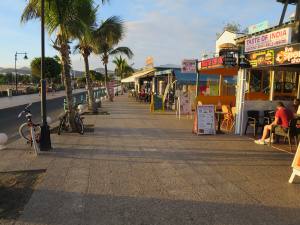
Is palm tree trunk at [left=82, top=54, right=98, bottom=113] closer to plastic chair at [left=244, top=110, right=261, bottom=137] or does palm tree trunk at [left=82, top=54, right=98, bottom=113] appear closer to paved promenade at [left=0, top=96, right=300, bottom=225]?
paved promenade at [left=0, top=96, right=300, bottom=225]

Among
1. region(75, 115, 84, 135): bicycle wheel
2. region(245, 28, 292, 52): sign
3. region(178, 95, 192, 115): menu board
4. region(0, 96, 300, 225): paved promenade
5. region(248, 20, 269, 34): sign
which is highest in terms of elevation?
region(248, 20, 269, 34): sign

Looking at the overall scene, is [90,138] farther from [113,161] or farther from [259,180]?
[259,180]

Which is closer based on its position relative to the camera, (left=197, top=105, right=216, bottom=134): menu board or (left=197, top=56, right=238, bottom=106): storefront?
(left=197, top=105, right=216, bottom=134): menu board

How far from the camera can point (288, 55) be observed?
9.26 meters

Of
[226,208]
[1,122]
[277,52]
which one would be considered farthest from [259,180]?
[1,122]

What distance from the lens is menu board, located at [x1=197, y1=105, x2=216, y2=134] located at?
11961 millimetres

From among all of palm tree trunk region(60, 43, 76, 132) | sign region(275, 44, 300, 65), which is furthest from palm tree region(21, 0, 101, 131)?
sign region(275, 44, 300, 65)

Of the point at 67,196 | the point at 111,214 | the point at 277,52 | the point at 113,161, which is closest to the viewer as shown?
the point at 111,214

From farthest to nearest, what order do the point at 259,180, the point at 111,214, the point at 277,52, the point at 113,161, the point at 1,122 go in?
the point at 1,122 → the point at 277,52 → the point at 113,161 → the point at 259,180 → the point at 111,214

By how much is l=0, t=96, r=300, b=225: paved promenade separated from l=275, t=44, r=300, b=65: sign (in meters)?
2.37

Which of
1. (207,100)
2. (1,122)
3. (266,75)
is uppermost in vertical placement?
(266,75)

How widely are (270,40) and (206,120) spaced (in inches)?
137

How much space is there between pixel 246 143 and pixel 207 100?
708cm

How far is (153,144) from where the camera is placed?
33.0 ft
